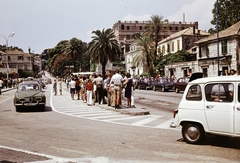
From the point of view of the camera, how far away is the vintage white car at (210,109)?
293 inches

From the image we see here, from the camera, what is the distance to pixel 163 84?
3644cm

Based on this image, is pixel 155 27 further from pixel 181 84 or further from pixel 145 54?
pixel 181 84

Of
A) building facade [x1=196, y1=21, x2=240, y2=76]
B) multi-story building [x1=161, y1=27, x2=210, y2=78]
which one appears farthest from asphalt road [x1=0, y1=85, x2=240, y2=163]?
multi-story building [x1=161, y1=27, x2=210, y2=78]

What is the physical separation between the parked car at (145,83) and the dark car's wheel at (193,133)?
32.5 metres

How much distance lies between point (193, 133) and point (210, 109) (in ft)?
2.75

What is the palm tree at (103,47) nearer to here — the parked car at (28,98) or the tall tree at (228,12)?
the tall tree at (228,12)

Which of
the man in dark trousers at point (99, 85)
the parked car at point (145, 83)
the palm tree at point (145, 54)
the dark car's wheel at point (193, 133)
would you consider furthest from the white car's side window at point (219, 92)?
the palm tree at point (145, 54)

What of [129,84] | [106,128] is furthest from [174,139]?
[129,84]

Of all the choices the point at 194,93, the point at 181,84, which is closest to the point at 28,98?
the point at 194,93

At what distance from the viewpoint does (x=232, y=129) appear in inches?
292

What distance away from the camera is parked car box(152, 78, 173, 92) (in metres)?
35.7

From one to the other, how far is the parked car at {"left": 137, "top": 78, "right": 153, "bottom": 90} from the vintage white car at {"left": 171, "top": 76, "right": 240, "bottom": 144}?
3248 centimetres

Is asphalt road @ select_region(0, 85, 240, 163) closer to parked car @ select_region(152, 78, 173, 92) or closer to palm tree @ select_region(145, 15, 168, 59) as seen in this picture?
parked car @ select_region(152, 78, 173, 92)

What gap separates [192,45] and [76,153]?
2158 inches
